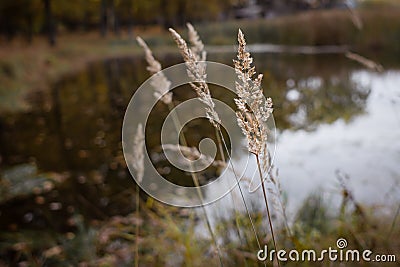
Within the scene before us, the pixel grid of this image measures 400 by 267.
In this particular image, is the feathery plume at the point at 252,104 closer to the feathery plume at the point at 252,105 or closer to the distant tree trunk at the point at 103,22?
the feathery plume at the point at 252,105

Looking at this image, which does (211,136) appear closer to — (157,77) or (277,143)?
(277,143)

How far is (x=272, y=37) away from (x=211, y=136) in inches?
176

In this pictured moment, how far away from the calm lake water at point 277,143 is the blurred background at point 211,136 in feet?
0.06

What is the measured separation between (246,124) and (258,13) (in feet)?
22.7

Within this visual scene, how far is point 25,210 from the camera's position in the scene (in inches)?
131

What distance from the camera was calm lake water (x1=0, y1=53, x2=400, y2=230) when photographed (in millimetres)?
3178

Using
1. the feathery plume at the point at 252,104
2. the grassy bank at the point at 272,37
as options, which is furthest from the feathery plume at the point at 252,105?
the grassy bank at the point at 272,37

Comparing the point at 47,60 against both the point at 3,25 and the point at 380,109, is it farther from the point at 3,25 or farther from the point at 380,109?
the point at 380,109

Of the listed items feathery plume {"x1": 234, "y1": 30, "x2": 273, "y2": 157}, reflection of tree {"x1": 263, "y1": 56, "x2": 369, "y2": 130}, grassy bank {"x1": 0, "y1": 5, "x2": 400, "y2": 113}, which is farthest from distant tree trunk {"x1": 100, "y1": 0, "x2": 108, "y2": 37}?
feathery plume {"x1": 234, "y1": 30, "x2": 273, "y2": 157}

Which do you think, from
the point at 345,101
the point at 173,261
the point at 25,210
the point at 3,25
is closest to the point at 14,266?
the point at 25,210

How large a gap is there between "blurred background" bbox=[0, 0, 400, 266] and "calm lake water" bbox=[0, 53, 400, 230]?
0.06 feet

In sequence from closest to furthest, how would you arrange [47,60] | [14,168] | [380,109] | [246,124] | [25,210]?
[246,124]
[25,210]
[14,168]
[380,109]
[47,60]

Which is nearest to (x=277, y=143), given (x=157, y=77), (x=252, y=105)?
(x=157, y=77)

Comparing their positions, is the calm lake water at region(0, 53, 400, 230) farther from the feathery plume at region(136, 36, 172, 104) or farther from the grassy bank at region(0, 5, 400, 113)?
the feathery plume at region(136, 36, 172, 104)
